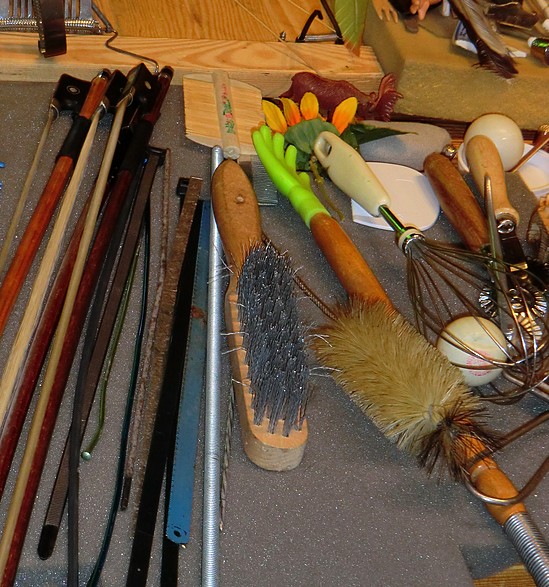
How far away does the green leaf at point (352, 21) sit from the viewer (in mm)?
1171

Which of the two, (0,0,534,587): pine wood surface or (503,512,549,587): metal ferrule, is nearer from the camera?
(503,512,549,587): metal ferrule

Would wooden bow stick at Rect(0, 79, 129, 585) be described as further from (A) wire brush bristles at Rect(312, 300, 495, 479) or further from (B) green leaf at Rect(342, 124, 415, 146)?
(B) green leaf at Rect(342, 124, 415, 146)

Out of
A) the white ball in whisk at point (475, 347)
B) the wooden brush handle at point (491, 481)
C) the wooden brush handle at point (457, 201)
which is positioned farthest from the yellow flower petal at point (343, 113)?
the wooden brush handle at point (491, 481)

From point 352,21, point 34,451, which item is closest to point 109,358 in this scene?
point 34,451

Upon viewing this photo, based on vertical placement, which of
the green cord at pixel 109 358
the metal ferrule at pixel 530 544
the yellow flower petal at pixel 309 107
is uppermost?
→ the yellow flower petal at pixel 309 107

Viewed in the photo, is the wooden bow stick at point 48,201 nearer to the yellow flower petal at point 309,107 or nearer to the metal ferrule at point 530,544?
the yellow flower petal at point 309,107

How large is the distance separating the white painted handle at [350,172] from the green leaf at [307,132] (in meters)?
0.01

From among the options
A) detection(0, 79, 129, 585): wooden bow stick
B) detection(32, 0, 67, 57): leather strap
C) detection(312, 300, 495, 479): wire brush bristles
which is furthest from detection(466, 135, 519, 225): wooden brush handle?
detection(32, 0, 67, 57): leather strap

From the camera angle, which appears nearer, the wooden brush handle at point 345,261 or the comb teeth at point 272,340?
the comb teeth at point 272,340

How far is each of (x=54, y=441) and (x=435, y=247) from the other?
1.45ft

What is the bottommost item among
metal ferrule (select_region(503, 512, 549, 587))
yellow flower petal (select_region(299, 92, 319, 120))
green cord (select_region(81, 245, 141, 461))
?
green cord (select_region(81, 245, 141, 461))

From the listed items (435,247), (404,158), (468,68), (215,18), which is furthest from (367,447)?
(215,18)

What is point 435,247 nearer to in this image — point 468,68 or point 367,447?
point 367,447

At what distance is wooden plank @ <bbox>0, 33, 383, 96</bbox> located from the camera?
1046mm
